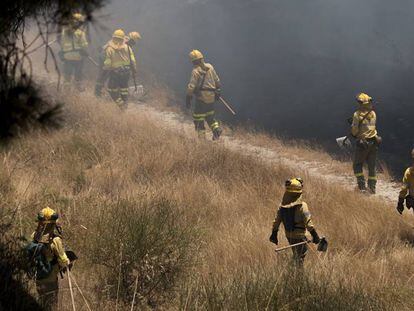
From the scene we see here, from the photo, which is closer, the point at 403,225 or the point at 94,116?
the point at 403,225

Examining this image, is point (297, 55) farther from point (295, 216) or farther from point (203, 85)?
point (295, 216)

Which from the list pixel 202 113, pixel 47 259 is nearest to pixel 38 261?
pixel 47 259

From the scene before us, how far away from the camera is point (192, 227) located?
560cm

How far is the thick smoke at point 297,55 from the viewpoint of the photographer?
1266cm

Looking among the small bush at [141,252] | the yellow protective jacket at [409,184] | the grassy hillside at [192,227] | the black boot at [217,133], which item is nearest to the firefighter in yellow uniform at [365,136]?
the grassy hillside at [192,227]

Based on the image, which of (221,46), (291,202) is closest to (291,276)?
(291,202)

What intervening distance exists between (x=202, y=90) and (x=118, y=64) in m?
2.68

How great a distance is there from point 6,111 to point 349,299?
2.89 m

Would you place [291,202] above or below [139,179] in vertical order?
above

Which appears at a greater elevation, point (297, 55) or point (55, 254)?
point (297, 55)

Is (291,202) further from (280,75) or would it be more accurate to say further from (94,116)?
(280,75)

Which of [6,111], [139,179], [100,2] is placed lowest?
[139,179]

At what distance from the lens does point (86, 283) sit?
4.69 meters

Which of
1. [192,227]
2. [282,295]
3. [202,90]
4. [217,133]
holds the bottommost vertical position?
[217,133]
